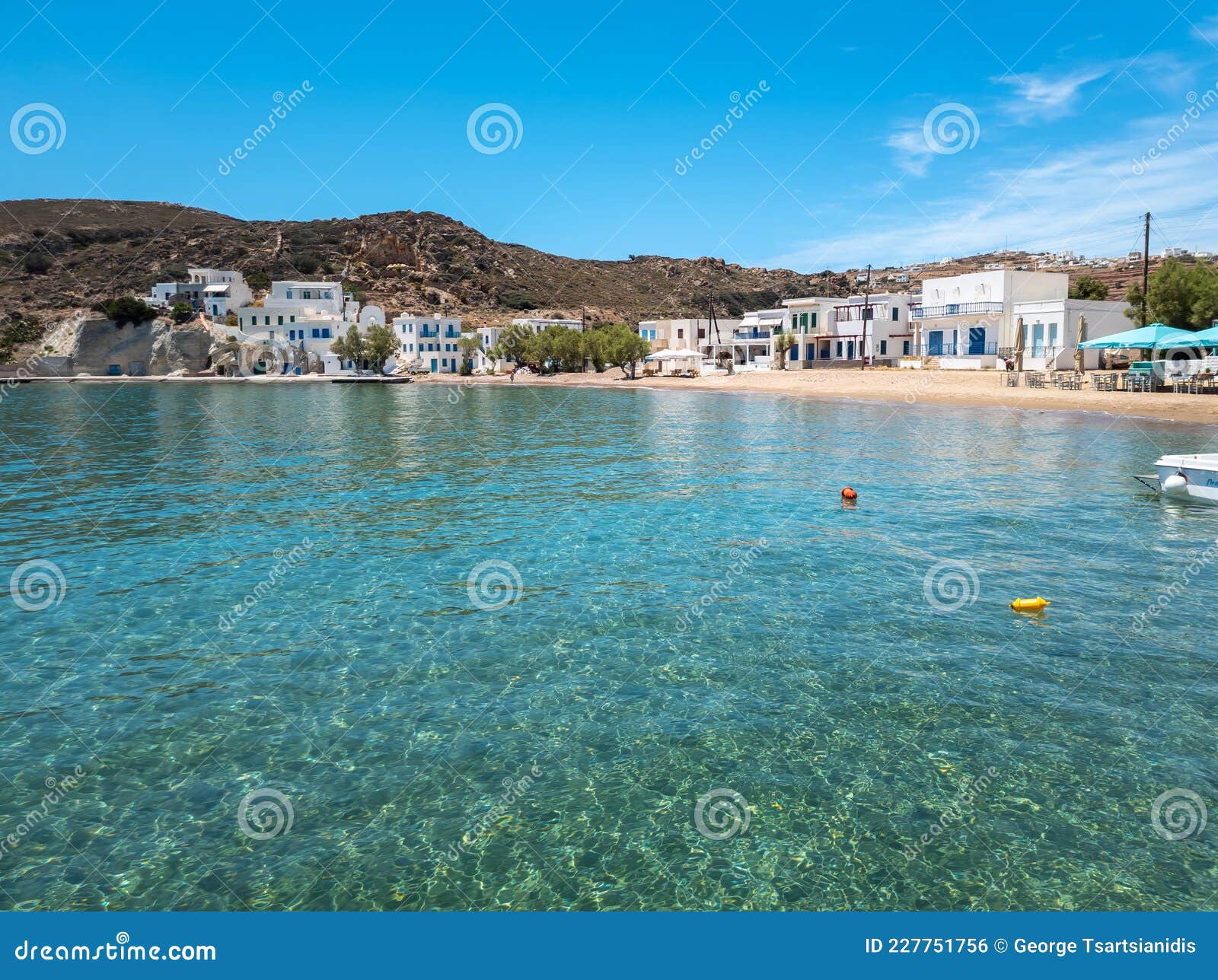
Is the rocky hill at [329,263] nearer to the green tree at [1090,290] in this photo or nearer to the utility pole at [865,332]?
the utility pole at [865,332]

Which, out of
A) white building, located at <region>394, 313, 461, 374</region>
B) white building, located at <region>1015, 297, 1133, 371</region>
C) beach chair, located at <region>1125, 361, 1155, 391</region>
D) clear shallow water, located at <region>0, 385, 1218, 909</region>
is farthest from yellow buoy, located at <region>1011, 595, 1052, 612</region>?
white building, located at <region>394, 313, 461, 374</region>

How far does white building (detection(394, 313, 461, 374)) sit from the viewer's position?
11700cm

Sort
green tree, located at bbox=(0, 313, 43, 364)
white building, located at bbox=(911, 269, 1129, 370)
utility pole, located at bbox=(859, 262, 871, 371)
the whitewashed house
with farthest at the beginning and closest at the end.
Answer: the whitewashed house → green tree, located at bbox=(0, 313, 43, 364) → utility pole, located at bbox=(859, 262, 871, 371) → white building, located at bbox=(911, 269, 1129, 370)

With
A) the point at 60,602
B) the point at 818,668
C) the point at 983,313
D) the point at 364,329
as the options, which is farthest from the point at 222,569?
the point at 364,329

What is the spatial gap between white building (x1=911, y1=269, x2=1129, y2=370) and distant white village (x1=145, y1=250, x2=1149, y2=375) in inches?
3.6

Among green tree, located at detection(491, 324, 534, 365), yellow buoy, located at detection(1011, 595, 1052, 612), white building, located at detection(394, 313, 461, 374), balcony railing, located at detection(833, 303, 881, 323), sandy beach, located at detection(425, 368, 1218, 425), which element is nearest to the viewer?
yellow buoy, located at detection(1011, 595, 1052, 612)

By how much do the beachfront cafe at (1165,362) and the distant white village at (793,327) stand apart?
557 centimetres

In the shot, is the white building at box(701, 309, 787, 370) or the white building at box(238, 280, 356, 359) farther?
the white building at box(238, 280, 356, 359)

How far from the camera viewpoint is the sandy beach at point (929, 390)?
1656 inches

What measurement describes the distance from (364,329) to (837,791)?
120 m

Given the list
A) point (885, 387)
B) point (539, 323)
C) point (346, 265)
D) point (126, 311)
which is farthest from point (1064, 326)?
point (346, 265)

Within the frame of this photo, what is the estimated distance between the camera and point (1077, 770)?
27.0 ft

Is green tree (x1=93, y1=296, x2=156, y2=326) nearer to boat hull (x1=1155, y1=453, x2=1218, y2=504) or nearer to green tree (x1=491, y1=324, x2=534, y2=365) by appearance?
green tree (x1=491, y1=324, x2=534, y2=365)

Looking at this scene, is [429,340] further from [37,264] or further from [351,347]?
[37,264]
